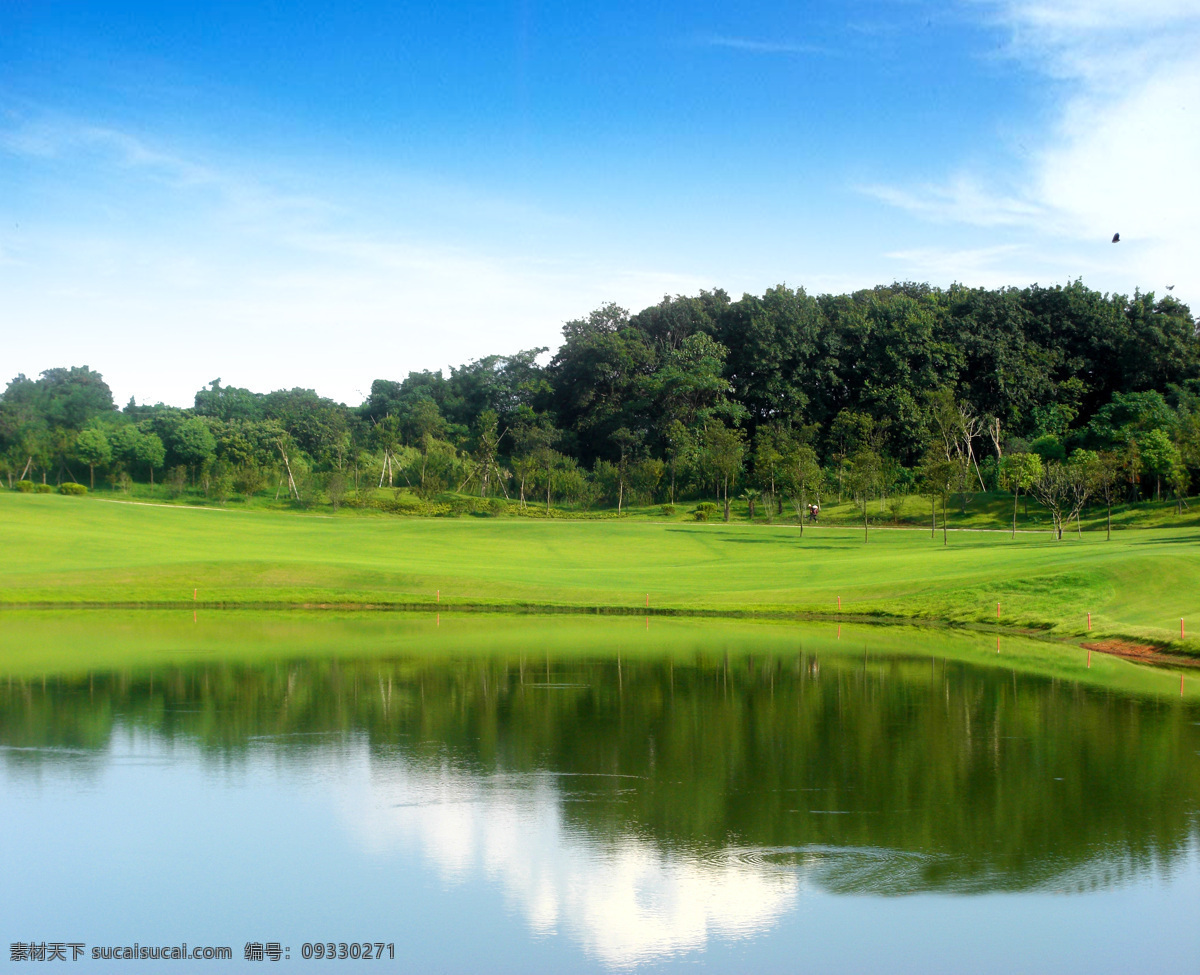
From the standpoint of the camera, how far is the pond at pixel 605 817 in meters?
9.55

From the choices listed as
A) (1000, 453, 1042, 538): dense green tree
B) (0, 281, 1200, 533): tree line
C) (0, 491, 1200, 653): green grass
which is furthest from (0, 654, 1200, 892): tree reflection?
(0, 281, 1200, 533): tree line

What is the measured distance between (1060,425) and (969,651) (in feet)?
225

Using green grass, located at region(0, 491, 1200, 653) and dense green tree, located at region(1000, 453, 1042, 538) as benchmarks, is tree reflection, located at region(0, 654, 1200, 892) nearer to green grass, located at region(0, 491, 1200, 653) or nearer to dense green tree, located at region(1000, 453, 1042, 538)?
green grass, located at region(0, 491, 1200, 653)

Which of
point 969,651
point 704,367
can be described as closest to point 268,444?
point 704,367

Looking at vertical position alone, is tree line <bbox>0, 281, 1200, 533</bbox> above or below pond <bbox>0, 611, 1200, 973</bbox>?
above

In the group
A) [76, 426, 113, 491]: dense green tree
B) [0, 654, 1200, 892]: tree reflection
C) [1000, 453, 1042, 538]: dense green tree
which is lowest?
[0, 654, 1200, 892]: tree reflection

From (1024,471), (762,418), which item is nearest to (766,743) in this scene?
(1024,471)

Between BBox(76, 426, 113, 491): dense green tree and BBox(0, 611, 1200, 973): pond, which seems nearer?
BBox(0, 611, 1200, 973): pond

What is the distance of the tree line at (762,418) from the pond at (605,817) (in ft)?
191

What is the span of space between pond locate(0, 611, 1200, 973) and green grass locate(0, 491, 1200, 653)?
10.7 metres

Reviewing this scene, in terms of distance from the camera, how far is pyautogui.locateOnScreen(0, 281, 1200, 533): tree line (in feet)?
279

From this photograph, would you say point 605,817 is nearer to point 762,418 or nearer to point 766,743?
point 766,743

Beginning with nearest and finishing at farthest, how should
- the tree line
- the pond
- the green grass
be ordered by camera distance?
1. the pond
2. the green grass
3. the tree line

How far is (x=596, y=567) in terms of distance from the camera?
172ft
